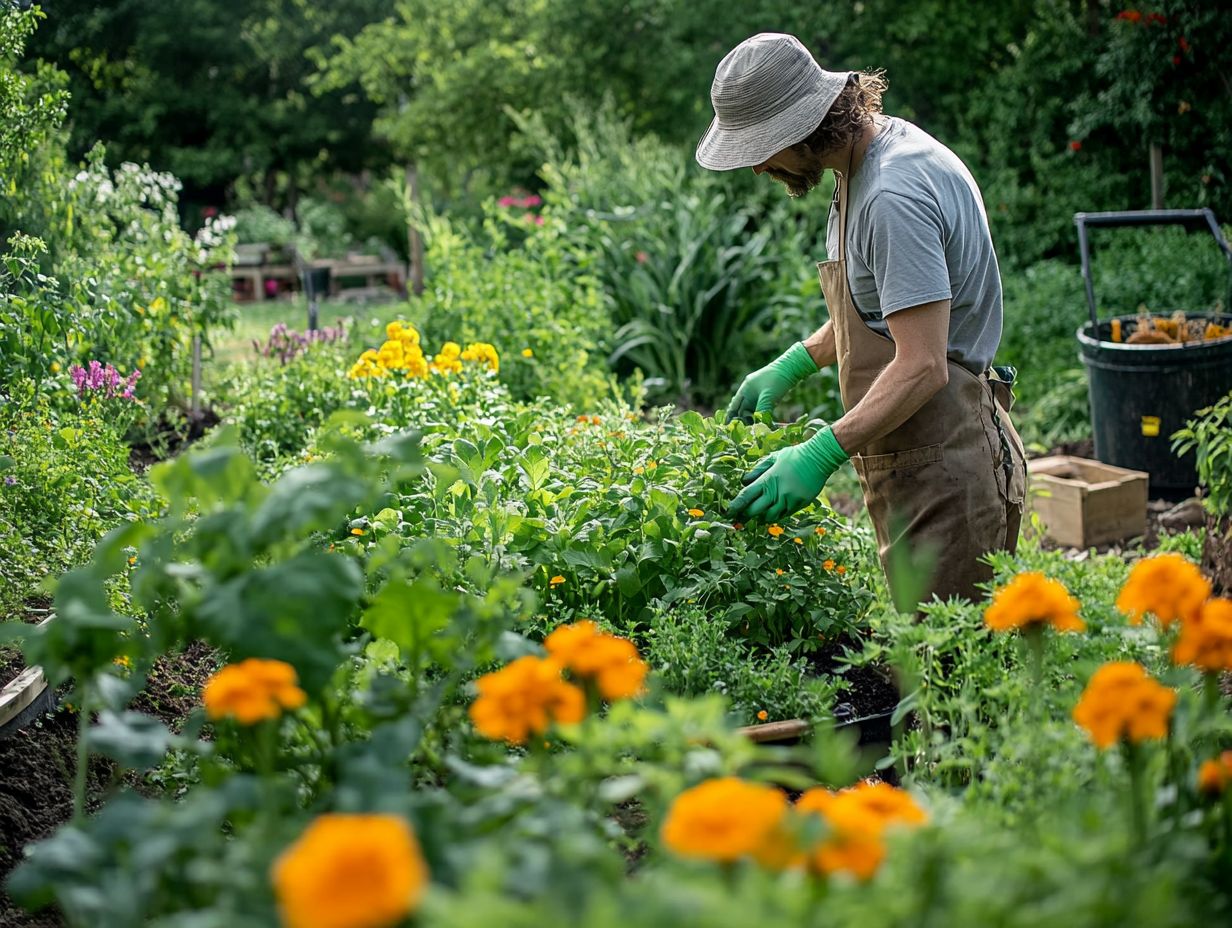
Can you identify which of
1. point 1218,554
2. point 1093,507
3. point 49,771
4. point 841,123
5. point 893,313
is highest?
point 841,123

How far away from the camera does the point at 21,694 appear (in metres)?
2.76

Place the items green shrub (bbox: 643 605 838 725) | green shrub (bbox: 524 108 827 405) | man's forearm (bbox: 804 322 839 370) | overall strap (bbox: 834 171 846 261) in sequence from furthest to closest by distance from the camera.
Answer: green shrub (bbox: 524 108 827 405) < man's forearm (bbox: 804 322 839 370) < overall strap (bbox: 834 171 846 261) < green shrub (bbox: 643 605 838 725)

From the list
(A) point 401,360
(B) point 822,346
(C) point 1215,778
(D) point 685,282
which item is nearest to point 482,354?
(A) point 401,360

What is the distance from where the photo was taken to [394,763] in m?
1.34

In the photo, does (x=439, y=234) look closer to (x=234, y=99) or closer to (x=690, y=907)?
(x=690, y=907)

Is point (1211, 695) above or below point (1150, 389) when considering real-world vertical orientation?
above

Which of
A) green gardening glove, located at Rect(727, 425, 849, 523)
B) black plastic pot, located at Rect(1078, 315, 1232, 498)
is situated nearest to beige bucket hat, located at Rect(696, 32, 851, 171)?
green gardening glove, located at Rect(727, 425, 849, 523)

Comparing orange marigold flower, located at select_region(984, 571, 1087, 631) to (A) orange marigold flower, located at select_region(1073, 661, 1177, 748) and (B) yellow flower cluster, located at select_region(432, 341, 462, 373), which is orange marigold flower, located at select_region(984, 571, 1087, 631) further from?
(B) yellow flower cluster, located at select_region(432, 341, 462, 373)

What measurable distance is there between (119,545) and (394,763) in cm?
47

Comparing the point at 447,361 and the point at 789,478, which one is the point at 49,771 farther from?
the point at 447,361

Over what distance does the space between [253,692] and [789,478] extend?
1824 millimetres

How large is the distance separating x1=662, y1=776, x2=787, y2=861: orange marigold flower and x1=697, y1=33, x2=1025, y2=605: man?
172 centimetres

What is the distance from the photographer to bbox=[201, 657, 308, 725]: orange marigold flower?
1.25 metres

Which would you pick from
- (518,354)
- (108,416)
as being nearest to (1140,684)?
(108,416)
